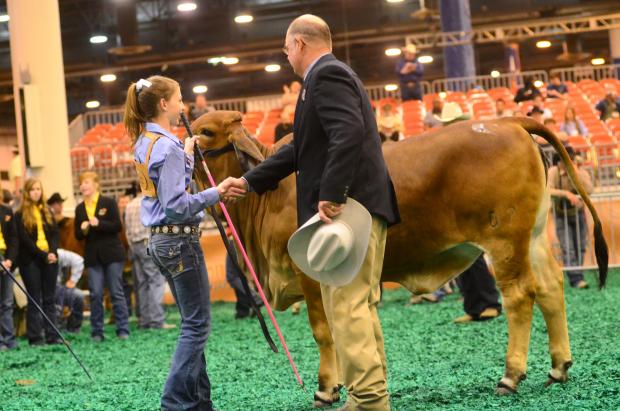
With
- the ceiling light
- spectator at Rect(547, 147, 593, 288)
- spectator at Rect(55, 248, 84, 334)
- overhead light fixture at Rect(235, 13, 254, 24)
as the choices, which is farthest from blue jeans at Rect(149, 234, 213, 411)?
the ceiling light

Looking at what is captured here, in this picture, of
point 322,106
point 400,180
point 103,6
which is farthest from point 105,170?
point 103,6

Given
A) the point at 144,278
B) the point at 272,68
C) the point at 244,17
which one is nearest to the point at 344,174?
the point at 144,278

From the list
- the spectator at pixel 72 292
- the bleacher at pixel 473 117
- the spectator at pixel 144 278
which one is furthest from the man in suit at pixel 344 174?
the bleacher at pixel 473 117

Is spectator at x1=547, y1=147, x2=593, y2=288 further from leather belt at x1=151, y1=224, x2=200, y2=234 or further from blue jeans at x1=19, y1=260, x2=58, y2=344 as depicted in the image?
leather belt at x1=151, y1=224, x2=200, y2=234

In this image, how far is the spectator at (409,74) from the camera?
77.5 ft

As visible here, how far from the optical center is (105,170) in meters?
20.2

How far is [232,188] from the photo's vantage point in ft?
18.7

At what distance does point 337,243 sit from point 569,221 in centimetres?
1050

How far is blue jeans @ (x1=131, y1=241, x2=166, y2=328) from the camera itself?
42.9 feet

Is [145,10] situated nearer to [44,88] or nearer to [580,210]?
[44,88]

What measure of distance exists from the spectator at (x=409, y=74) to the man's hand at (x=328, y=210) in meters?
19.0

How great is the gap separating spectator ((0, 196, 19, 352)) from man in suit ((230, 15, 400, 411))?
728 centimetres

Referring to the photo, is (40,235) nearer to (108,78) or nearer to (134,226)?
(134,226)

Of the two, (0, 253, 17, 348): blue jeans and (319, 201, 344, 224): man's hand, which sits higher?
(319, 201, 344, 224): man's hand
